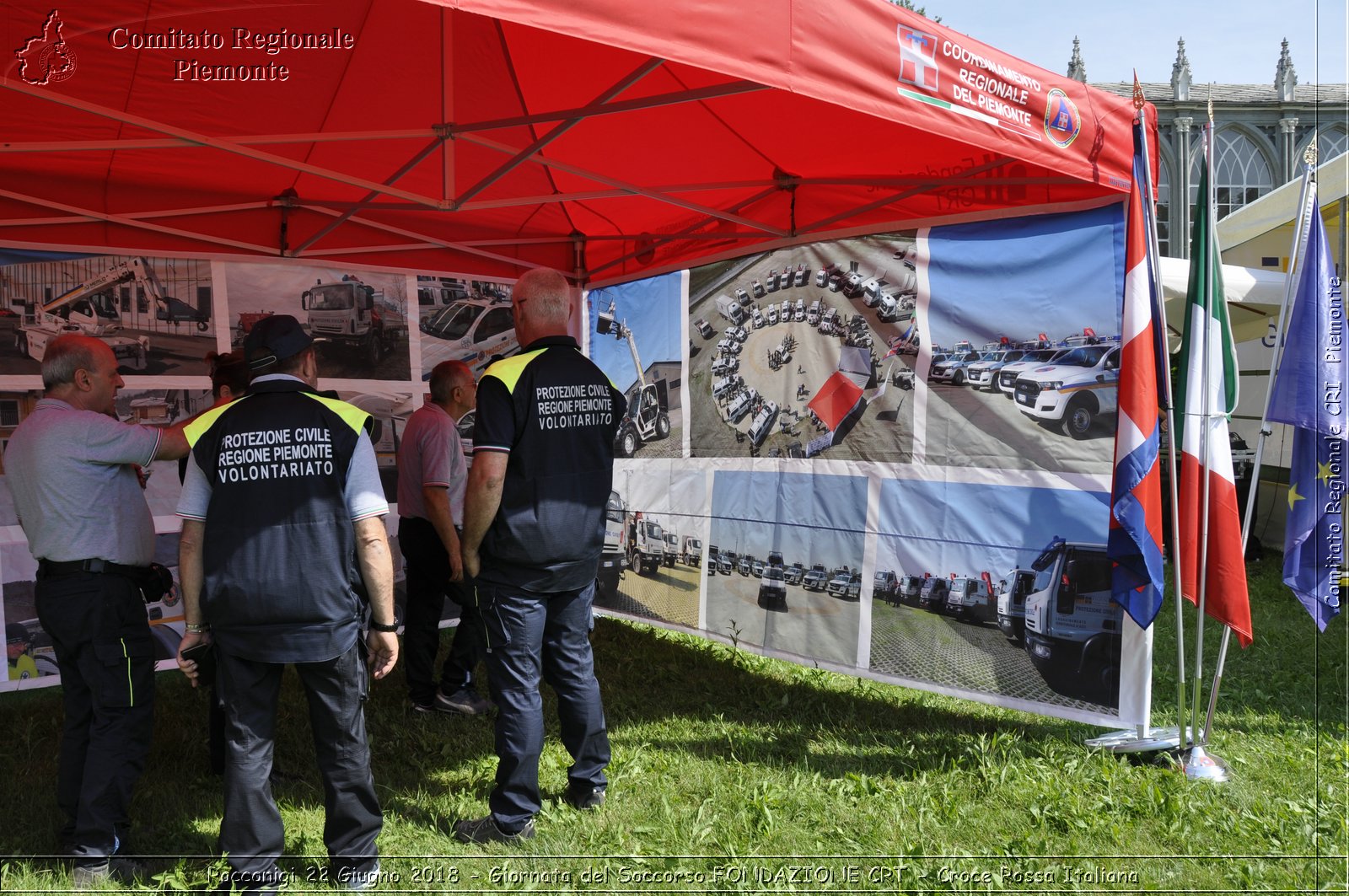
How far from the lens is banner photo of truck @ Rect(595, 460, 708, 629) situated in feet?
18.2

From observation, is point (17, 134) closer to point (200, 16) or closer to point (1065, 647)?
point (200, 16)

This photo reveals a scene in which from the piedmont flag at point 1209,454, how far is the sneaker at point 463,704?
3.35m

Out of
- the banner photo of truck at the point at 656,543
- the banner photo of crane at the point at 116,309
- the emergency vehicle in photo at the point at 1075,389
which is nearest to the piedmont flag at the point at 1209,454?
the emergency vehicle in photo at the point at 1075,389

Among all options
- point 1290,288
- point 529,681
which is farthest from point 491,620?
point 1290,288

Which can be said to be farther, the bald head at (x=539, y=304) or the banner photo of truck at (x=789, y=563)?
the banner photo of truck at (x=789, y=563)

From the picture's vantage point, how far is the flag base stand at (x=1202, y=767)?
3.52 metres

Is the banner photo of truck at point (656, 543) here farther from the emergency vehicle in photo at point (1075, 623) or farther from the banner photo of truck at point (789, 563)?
the emergency vehicle in photo at point (1075, 623)

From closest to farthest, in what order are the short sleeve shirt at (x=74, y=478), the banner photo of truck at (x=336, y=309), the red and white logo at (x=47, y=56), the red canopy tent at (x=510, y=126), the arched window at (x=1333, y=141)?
the red canopy tent at (x=510, y=126) < the short sleeve shirt at (x=74, y=478) < the red and white logo at (x=47, y=56) < the banner photo of truck at (x=336, y=309) < the arched window at (x=1333, y=141)

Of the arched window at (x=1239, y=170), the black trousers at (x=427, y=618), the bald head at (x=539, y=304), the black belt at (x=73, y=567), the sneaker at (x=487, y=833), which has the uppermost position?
the arched window at (x=1239, y=170)

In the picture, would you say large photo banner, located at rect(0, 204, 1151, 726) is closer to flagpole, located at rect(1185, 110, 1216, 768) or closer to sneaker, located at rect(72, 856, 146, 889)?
flagpole, located at rect(1185, 110, 1216, 768)

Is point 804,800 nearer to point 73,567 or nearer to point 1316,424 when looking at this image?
point 1316,424

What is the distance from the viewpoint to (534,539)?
3.11 metres

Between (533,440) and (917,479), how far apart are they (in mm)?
2115

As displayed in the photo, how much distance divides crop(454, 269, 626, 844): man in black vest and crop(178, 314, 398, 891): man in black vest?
436 mm
